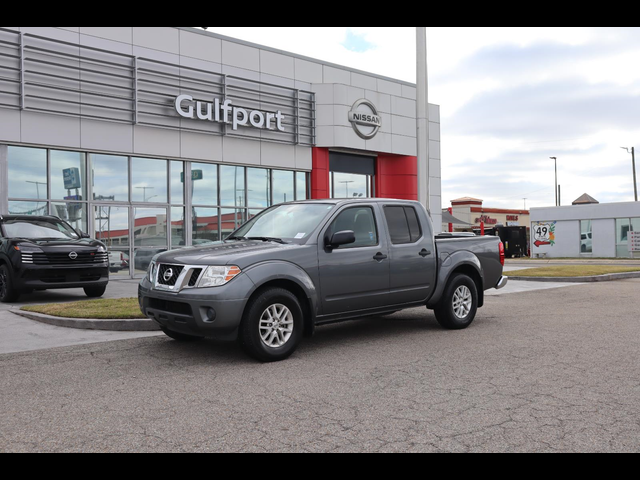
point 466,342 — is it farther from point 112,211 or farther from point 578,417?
point 112,211

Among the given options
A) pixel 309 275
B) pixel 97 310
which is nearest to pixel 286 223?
pixel 309 275

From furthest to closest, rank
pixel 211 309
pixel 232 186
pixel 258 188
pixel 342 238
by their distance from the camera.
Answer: pixel 258 188 → pixel 232 186 → pixel 342 238 → pixel 211 309

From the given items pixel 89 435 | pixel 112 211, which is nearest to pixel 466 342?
pixel 89 435

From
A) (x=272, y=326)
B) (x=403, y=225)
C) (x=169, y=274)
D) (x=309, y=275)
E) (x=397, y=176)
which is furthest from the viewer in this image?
(x=397, y=176)

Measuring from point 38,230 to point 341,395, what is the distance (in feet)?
32.3

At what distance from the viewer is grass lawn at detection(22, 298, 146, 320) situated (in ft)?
29.1

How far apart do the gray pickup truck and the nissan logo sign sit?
1581 centimetres

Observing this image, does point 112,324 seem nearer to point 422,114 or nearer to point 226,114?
point 422,114

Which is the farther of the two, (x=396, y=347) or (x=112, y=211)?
(x=112, y=211)

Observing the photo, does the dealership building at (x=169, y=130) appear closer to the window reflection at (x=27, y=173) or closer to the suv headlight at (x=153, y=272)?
the window reflection at (x=27, y=173)

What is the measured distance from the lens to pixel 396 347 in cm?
716

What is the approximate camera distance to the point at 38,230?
1255 centimetres

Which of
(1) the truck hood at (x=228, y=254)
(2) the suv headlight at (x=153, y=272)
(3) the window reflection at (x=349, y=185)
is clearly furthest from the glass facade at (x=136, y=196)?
(1) the truck hood at (x=228, y=254)

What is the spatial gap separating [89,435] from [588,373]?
178 inches
